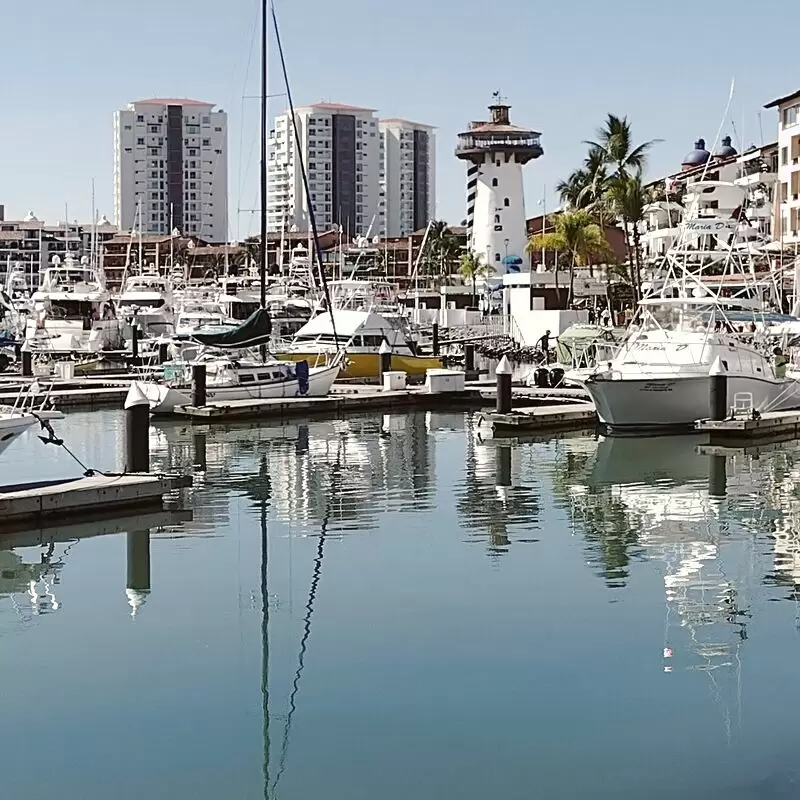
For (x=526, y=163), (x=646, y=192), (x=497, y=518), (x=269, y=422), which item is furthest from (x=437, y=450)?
(x=526, y=163)

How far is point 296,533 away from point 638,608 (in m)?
6.84

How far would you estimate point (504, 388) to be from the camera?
34.4 metres

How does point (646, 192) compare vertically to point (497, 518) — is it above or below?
above

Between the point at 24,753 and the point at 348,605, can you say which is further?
the point at 348,605

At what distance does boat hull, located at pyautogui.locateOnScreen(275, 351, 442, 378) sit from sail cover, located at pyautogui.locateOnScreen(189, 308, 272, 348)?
489 cm

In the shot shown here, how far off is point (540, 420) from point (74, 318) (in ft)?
108

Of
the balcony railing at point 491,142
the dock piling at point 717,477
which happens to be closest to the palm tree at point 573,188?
the balcony railing at point 491,142

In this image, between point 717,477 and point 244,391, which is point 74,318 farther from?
point 717,477

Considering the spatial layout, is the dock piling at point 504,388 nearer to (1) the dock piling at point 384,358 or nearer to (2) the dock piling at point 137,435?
(1) the dock piling at point 384,358

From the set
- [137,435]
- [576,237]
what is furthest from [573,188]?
[137,435]

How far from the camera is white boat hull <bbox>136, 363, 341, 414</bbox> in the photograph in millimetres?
35844

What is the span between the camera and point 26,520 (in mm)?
20328

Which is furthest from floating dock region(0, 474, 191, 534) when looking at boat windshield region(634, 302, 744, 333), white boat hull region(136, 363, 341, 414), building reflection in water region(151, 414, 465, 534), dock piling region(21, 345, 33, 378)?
dock piling region(21, 345, 33, 378)

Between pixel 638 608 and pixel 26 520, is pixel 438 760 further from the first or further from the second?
pixel 26 520
